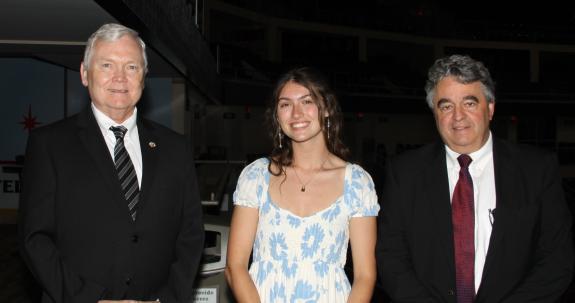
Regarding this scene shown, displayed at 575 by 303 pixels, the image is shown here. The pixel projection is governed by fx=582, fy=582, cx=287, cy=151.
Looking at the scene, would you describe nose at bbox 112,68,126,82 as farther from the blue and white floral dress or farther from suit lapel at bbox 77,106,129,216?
the blue and white floral dress

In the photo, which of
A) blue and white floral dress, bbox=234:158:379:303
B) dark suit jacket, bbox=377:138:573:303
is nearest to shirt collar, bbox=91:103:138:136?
blue and white floral dress, bbox=234:158:379:303

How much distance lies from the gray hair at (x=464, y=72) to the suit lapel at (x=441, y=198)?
0.91 feet

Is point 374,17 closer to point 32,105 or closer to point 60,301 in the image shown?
point 32,105

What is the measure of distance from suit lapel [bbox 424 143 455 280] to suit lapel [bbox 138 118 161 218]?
1053 mm

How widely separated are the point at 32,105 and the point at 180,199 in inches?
350

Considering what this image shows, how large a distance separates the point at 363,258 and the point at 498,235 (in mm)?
504

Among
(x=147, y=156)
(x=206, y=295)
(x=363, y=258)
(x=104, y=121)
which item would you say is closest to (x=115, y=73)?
(x=104, y=121)

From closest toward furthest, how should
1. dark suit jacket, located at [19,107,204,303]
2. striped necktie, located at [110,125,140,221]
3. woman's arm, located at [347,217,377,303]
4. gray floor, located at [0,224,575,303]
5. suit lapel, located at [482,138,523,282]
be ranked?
dark suit jacket, located at [19,107,204,303]
striped necktie, located at [110,125,140,221]
suit lapel, located at [482,138,523,282]
woman's arm, located at [347,217,377,303]
gray floor, located at [0,224,575,303]

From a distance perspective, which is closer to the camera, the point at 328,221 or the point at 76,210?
the point at 76,210

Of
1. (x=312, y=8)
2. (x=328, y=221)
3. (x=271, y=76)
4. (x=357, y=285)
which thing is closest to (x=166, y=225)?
(x=328, y=221)

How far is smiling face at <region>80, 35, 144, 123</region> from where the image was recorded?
1.95 m

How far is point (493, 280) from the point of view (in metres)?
2.12

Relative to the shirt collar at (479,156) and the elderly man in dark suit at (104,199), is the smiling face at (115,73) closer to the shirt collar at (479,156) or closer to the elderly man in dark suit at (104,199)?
the elderly man in dark suit at (104,199)

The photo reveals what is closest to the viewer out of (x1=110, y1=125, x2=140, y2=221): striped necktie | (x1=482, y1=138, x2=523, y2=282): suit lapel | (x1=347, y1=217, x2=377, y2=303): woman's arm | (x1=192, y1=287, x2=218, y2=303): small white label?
(x1=110, y1=125, x2=140, y2=221): striped necktie
